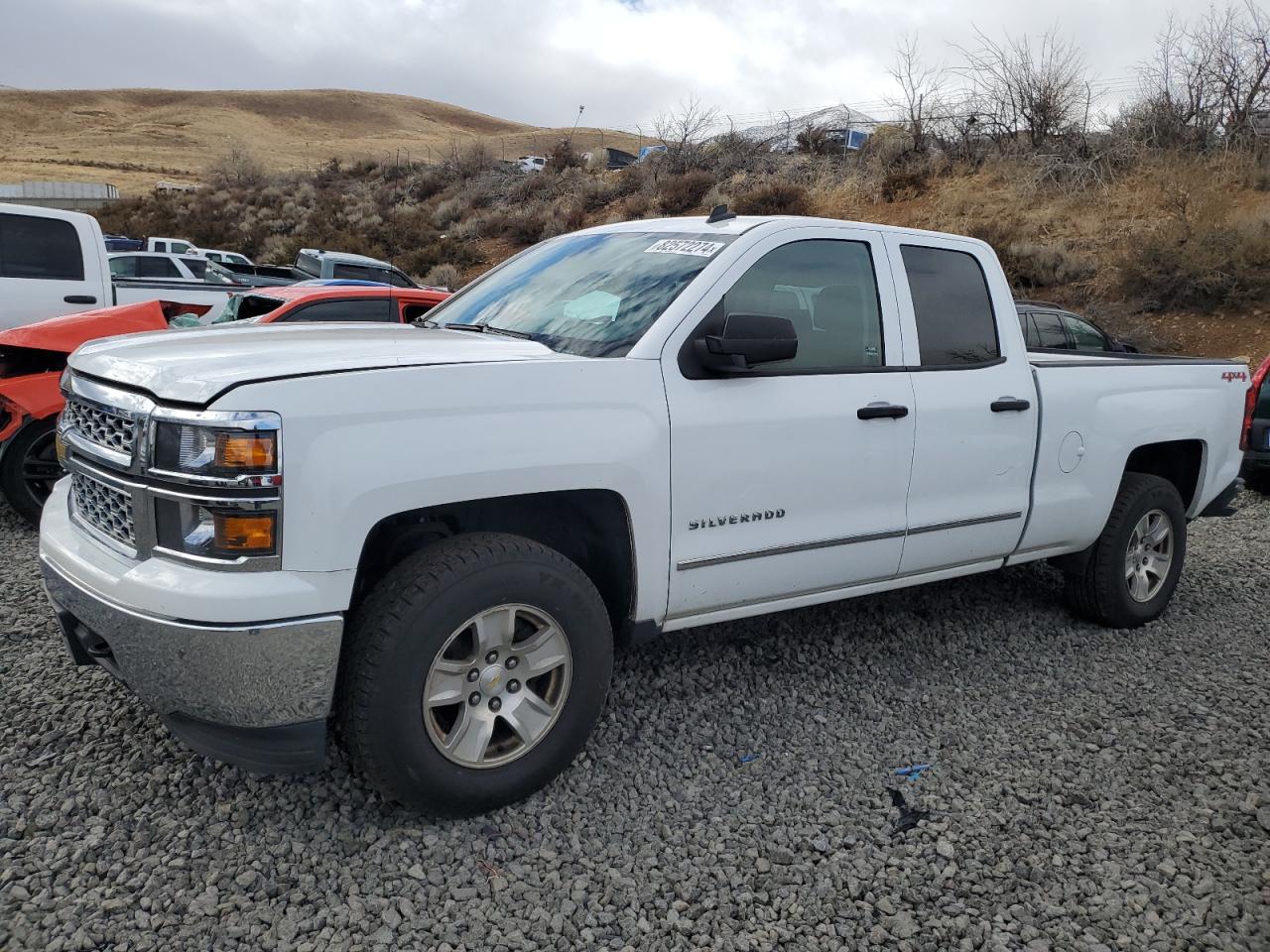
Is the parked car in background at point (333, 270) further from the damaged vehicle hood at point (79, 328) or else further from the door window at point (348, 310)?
the damaged vehicle hood at point (79, 328)

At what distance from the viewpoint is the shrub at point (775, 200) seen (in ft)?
79.3

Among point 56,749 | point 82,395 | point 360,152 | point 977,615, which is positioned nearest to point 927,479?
point 977,615

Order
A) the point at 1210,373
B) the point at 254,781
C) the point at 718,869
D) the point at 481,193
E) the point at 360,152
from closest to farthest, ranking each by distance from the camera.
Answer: the point at 718,869, the point at 254,781, the point at 1210,373, the point at 481,193, the point at 360,152

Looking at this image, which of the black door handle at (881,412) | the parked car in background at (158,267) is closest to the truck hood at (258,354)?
the black door handle at (881,412)

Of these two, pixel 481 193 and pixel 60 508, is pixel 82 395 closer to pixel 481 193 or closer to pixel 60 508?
pixel 60 508

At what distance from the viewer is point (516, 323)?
12.1 feet

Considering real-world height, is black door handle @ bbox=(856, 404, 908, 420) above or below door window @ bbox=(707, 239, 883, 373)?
below

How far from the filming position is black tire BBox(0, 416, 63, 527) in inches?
219

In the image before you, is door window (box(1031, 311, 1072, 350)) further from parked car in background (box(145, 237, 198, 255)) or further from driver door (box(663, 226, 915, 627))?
parked car in background (box(145, 237, 198, 255))

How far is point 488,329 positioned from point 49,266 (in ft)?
19.7

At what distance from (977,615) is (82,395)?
4.20 m

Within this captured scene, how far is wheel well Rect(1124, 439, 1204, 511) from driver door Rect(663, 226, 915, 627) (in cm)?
209

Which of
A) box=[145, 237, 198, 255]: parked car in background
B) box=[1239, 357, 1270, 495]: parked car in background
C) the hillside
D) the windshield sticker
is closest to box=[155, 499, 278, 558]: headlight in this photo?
the windshield sticker

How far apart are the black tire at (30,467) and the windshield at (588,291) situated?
2.99 metres
